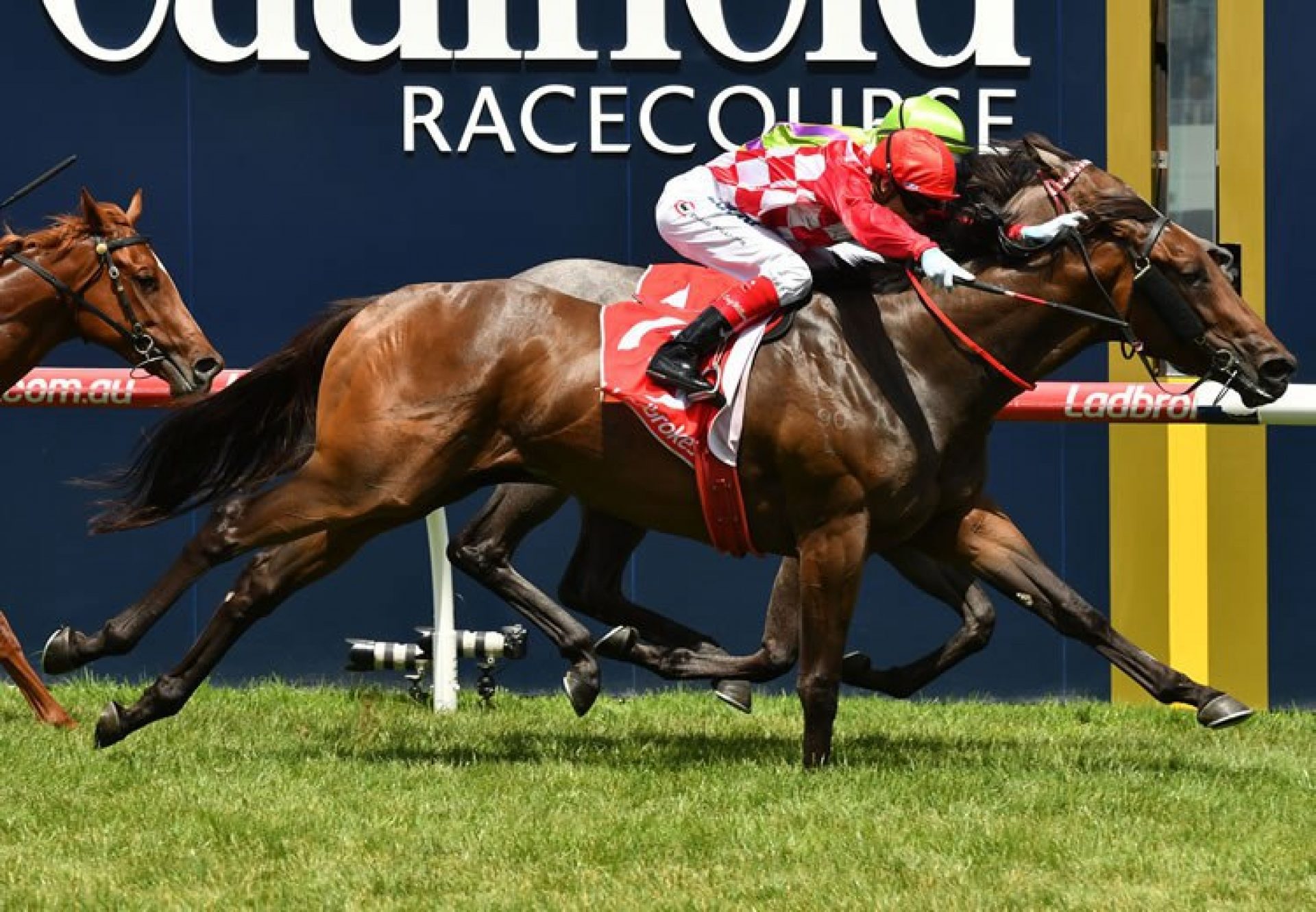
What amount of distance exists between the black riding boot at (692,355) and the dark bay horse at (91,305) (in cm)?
175

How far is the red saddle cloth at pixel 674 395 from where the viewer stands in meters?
6.24

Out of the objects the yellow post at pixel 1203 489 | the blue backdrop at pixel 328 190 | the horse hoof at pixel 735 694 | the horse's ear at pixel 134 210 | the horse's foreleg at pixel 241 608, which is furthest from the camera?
the blue backdrop at pixel 328 190

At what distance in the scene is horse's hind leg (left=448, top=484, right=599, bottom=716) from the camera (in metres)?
7.40

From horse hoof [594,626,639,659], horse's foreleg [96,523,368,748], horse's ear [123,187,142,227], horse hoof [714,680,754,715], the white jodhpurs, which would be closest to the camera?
the white jodhpurs

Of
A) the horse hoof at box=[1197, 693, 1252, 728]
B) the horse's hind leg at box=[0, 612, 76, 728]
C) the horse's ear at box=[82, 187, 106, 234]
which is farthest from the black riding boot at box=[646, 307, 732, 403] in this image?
the horse's hind leg at box=[0, 612, 76, 728]

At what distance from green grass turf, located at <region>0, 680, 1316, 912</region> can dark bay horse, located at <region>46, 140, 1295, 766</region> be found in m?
0.38

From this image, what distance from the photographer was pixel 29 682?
7.27 meters

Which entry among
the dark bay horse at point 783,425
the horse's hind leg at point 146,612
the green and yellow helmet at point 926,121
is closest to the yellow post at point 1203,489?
the green and yellow helmet at point 926,121

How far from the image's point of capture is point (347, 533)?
257 inches

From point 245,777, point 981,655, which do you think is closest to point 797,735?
point 981,655

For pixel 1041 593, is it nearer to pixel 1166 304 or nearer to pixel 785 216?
pixel 1166 304

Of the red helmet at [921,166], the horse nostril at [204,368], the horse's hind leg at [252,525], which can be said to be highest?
the red helmet at [921,166]

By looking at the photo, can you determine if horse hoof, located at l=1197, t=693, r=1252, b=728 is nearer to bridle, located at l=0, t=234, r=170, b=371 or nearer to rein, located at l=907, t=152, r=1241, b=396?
rein, located at l=907, t=152, r=1241, b=396

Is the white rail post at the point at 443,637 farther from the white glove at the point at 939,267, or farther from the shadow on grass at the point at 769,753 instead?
the white glove at the point at 939,267
